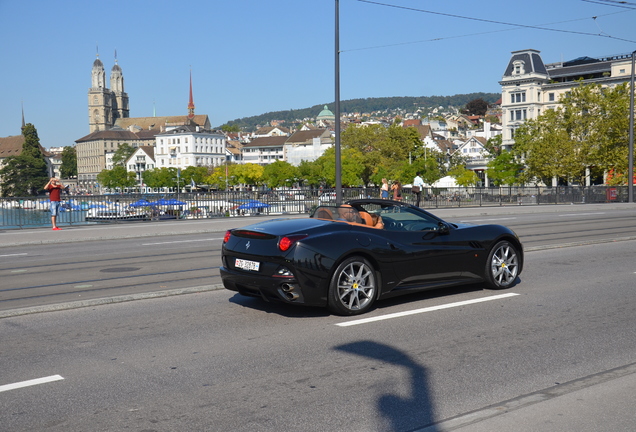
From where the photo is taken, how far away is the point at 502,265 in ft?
32.4

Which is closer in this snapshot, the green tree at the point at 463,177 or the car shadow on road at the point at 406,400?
the car shadow on road at the point at 406,400

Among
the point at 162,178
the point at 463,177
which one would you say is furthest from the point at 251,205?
the point at 162,178

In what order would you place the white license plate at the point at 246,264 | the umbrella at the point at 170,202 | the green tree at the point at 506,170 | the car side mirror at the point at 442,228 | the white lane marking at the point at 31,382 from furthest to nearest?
the green tree at the point at 506,170
the umbrella at the point at 170,202
the car side mirror at the point at 442,228
the white license plate at the point at 246,264
the white lane marking at the point at 31,382

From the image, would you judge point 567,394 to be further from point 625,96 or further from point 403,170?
point 403,170

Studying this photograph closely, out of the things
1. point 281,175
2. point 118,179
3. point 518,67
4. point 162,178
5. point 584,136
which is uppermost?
point 518,67

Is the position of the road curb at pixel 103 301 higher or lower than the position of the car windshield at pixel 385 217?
lower

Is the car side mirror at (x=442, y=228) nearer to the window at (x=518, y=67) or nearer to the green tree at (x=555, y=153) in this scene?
the green tree at (x=555, y=153)

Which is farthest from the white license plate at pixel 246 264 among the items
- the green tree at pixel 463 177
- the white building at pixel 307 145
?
the white building at pixel 307 145

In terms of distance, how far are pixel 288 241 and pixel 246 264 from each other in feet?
2.22

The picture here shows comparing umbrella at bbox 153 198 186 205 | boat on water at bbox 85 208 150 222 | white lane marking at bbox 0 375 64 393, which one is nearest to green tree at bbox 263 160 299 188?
umbrella at bbox 153 198 186 205

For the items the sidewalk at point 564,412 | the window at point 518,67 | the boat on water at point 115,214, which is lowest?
the sidewalk at point 564,412

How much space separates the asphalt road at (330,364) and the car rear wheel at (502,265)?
21cm

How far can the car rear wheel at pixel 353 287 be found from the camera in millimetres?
7832

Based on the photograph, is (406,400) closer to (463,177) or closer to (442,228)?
(442,228)
